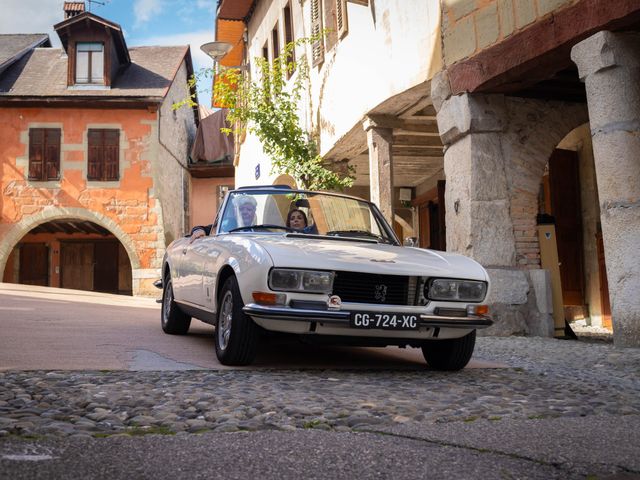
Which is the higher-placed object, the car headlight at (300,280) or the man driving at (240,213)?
the man driving at (240,213)

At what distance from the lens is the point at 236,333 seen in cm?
480

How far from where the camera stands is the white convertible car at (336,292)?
456 cm

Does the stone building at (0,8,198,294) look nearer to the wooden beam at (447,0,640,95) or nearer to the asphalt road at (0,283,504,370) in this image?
the asphalt road at (0,283,504,370)

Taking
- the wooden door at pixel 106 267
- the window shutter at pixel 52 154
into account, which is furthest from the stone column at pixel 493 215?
the wooden door at pixel 106 267

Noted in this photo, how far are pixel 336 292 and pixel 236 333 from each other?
0.71 metres

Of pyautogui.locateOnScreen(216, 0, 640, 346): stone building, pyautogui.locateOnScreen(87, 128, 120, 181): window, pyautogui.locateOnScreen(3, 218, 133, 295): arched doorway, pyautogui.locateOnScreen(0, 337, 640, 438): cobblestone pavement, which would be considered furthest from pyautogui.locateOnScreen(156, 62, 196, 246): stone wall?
pyautogui.locateOnScreen(0, 337, 640, 438): cobblestone pavement

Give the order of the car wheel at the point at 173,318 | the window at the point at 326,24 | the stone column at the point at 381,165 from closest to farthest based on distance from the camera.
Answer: the car wheel at the point at 173,318, the stone column at the point at 381,165, the window at the point at 326,24

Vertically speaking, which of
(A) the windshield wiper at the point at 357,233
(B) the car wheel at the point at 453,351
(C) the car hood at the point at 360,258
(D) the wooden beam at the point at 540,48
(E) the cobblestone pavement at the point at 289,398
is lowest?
(E) the cobblestone pavement at the point at 289,398

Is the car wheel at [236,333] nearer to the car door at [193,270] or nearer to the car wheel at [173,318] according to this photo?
the car door at [193,270]

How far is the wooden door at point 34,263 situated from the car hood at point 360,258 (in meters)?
22.4

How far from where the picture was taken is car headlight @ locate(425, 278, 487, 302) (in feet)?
15.9

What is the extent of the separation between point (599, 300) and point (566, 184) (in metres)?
1.88

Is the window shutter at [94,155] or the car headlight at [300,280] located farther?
the window shutter at [94,155]

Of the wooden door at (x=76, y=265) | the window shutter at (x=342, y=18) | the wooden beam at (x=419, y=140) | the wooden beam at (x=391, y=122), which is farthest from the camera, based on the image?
the wooden door at (x=76, y=265)
